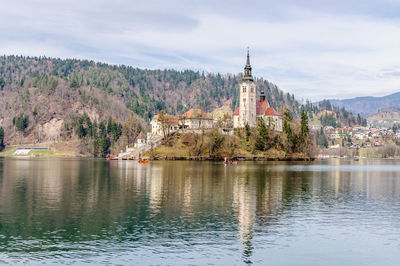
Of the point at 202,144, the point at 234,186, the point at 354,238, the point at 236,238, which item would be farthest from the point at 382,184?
the point at 202,144

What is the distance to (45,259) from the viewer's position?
35344mm

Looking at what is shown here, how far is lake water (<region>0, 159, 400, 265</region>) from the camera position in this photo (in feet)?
121

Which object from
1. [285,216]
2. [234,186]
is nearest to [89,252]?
[285,216]

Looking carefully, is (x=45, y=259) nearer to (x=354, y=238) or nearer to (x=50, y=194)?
(x=354, y=238)

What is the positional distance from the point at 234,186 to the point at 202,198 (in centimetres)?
1774

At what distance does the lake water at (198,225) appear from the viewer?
37.0 meters

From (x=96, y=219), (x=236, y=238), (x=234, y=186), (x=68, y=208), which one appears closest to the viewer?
(x=236, y=238)

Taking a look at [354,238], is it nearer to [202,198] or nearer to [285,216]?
[285,216]

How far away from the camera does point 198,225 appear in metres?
47.9

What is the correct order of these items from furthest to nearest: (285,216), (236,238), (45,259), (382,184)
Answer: (382,184)
(285,216)
(236,238)
(45,259)

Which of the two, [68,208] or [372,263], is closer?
[372,263]

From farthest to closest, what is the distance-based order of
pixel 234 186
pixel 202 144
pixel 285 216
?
pixel 202 144
pixel 234 186
pixel 285 216

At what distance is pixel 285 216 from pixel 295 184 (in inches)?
1447

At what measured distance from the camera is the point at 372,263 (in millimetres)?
35812
